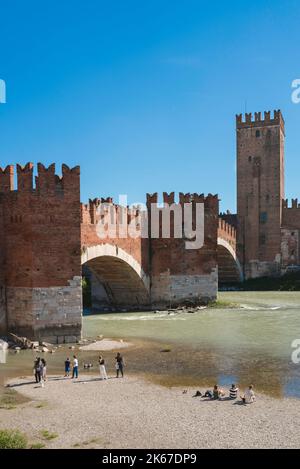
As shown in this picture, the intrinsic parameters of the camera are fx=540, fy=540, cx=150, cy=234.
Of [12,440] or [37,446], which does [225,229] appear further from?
A: [12,440]

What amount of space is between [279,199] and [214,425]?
144 feet

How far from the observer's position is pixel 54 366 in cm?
1666

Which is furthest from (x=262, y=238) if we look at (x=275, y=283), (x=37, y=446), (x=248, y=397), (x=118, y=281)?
(x=37, y=446)

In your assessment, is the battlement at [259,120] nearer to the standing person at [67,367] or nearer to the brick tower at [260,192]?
the brick tower at [260,192]

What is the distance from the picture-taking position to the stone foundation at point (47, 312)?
19.8 metres

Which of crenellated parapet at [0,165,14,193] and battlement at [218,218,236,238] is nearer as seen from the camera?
crenellated parapet at [0,165,14,193]

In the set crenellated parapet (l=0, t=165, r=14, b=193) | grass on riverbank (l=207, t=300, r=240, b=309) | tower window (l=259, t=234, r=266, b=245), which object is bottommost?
grass on riverbank (l=207, t=300, r=240, b=309)

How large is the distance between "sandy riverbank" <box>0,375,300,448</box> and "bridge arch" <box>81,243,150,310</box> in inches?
546

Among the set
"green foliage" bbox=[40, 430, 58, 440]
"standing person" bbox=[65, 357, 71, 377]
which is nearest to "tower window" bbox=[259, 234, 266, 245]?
"standing person" bbox=[65, 357, 71, 377]

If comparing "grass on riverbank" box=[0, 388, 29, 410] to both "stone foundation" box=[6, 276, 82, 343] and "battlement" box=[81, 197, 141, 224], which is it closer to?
"stone foundation" box=[6, 276, 82, 343]

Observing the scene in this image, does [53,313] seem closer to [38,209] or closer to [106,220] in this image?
[38,209]

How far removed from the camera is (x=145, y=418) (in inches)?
437

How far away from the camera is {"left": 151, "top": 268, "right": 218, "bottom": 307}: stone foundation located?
104 feet
